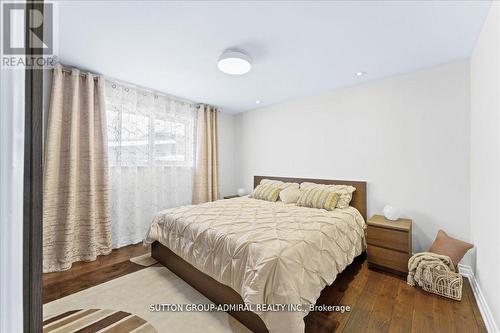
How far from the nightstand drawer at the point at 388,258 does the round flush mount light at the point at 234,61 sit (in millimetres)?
2546

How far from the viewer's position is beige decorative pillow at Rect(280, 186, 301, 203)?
336cm

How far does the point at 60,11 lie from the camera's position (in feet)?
5.54

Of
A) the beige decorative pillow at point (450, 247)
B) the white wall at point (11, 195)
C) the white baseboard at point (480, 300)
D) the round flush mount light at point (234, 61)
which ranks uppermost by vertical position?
the round flush mount light at point (234, 61)

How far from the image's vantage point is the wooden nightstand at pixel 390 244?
2.33 metres

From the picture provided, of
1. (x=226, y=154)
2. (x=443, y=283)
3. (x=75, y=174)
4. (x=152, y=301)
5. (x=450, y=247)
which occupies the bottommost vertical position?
(x=152, y=301)

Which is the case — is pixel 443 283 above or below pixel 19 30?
below

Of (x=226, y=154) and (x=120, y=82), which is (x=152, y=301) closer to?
(x=120, y=82)

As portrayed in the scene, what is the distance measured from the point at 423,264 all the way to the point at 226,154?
3.81 m

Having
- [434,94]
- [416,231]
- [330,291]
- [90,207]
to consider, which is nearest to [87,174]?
[90,207]

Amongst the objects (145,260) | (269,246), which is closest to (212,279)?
(269,246)

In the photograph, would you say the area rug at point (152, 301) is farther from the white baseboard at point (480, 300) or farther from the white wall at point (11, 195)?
the white baseboard at point (480, 300)

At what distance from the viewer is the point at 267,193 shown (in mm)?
3633

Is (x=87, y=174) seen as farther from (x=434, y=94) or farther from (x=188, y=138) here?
(x=434, y=94)

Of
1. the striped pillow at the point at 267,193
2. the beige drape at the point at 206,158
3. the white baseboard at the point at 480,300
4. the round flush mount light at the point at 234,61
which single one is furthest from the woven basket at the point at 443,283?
the beige drape at the point at 206,158
